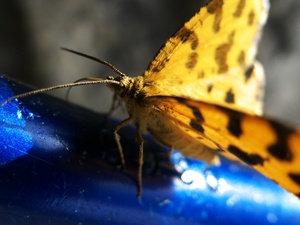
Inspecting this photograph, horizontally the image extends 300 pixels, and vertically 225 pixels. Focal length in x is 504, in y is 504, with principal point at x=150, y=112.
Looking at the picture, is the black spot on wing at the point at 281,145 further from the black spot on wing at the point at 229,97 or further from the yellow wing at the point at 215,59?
the black spot on wing at the point at 229,97

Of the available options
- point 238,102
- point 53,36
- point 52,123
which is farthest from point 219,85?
point 53,36

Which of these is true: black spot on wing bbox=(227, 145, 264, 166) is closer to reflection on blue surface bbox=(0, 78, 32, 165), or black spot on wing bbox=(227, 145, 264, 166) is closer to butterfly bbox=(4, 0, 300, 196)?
butterfly bbox=(4, 0, 300, 196)

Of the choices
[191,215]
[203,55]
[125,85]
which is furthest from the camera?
[203,55]

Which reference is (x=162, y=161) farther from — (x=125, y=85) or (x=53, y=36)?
(x=53, y=36)

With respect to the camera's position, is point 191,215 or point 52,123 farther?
point 191,215

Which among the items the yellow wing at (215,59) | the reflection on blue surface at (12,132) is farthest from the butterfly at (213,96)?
the reflection on blue surface at (12,132)

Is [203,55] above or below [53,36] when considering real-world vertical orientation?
above
